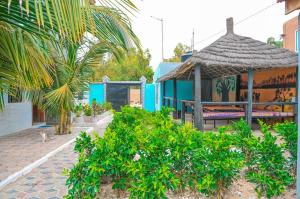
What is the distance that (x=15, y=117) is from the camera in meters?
12.0

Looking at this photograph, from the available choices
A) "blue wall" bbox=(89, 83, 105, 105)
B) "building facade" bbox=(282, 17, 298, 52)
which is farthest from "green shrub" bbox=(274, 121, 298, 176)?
"blue wall" bbox=(89, 83, 105, 105)

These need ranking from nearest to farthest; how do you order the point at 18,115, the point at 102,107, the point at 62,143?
the point at 62,143 < the point at 18,115 < the point at 102,107

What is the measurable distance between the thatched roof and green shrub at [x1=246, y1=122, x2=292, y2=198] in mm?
5688

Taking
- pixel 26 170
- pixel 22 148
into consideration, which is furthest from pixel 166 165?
pixel 22 148

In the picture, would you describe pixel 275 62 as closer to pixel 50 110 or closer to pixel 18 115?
pixel 50 110

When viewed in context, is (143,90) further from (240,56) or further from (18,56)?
(18,56)

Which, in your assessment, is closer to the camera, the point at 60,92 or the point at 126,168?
the point at 126,168

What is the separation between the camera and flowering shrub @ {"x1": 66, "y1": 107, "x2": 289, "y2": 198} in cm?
376

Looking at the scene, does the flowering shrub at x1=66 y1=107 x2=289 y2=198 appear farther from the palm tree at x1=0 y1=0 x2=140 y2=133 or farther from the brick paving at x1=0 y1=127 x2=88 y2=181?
the brick paving at x1=0 y1=127 x2=88 y2=181

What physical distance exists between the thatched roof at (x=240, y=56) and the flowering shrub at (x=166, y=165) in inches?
231

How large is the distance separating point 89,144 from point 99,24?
6.11 feet

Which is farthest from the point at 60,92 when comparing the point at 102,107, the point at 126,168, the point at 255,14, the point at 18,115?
the point at 255,14

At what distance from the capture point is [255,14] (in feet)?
83.5

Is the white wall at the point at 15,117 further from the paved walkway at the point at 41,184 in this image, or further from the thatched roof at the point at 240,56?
the thatched roof at the point at 240,56
